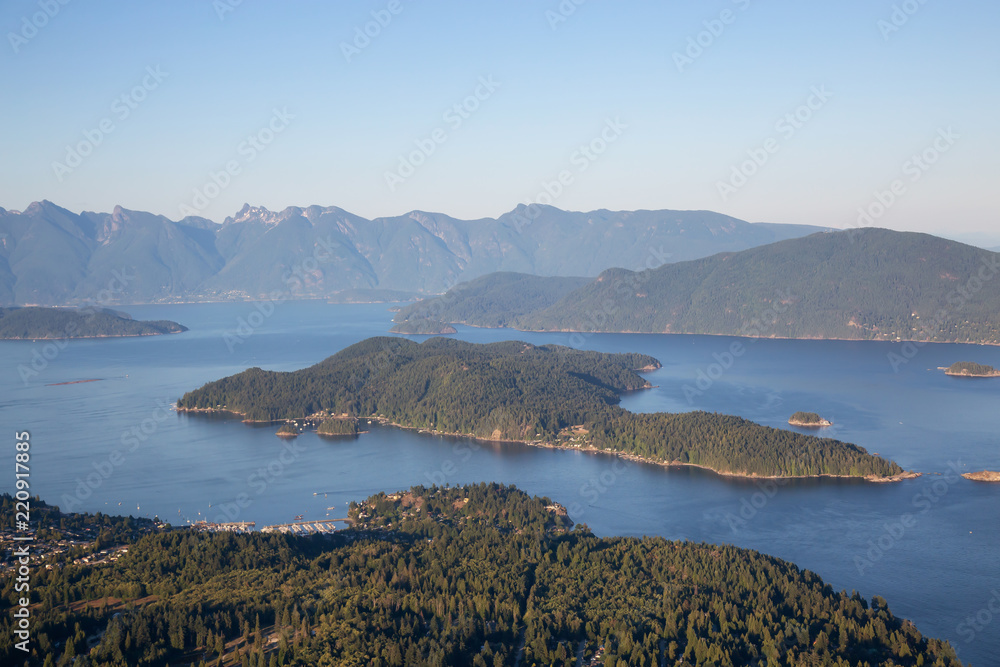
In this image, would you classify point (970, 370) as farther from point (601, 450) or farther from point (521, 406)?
point (521, 406)

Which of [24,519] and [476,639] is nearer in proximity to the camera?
[476,639]

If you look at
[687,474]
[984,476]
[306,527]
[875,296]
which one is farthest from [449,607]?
[875,296]

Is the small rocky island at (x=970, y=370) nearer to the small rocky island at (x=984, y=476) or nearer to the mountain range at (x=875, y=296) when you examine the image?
the mountain range at (x=875, y=296)

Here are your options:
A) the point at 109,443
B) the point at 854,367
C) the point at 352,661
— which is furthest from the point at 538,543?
the point at 854,367

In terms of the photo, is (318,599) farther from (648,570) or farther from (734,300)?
(734,300)

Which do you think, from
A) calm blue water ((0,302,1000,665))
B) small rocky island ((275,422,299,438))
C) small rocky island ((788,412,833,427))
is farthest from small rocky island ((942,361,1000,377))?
small rocky island ((275,422,299,438))

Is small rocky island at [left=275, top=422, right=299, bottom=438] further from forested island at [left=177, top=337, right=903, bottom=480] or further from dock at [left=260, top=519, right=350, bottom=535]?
dock at [left=260, top=519, right=350, bottom=535]
